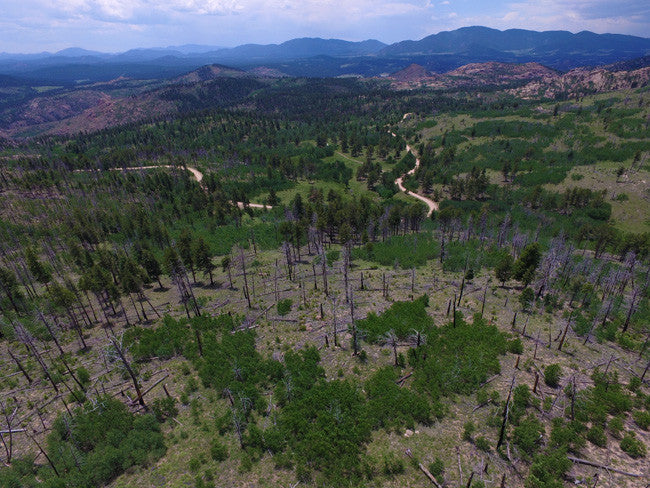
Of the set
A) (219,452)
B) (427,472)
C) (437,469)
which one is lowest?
(427,472)

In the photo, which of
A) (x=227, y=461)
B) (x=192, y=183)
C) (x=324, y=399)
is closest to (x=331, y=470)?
A: (x=324, y=399)

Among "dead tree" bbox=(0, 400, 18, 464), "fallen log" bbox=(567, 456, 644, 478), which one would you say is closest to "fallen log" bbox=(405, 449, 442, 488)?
"fallen log" bbox=(567, 456, 644, 478)

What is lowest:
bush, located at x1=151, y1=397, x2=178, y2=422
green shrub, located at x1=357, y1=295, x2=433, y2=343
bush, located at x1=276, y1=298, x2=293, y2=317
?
bush, located at x1=276, y1=298, x2=293, y2=317

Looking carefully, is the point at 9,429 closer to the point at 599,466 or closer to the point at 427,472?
the point at 427,472

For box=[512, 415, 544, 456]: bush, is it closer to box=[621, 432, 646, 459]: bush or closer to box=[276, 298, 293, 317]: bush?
box=[621, 432, 646, 459]: bush

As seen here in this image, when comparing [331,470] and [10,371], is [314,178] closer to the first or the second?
[10,371]

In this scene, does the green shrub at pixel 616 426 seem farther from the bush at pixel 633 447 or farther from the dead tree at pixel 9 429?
the dead tree at pixel 9 429

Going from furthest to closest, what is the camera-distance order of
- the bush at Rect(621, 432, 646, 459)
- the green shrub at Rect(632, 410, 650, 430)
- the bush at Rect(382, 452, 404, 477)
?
1. the green shrub at Rect(632, 410, 650, 430)
2. the bush at Rect(621, 432, 646, 459)
3. the bush at Rect(382, 452, 404, 477)

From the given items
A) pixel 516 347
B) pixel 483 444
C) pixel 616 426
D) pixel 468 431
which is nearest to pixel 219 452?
pixel 468 431
